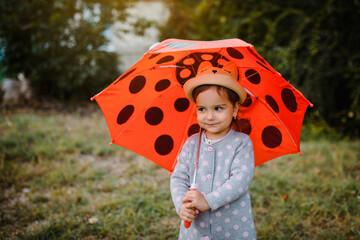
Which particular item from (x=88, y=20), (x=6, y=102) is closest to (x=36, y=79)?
(x=6, y=102)

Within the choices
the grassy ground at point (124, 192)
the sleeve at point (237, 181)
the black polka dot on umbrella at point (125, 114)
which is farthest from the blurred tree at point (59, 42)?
the sleeve at point (237, 181)

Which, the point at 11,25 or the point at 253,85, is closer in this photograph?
the point at 253,85

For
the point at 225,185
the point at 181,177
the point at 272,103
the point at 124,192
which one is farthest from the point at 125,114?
the point at 124,192

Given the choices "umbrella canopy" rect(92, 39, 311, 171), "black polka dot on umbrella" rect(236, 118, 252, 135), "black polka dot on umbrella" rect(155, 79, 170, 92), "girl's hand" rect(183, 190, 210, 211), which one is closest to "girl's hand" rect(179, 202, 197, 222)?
"girl's hand" rect(183, 190, 210, 211)

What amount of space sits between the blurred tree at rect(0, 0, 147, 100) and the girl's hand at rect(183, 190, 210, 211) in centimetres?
569

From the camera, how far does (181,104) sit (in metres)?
1.93

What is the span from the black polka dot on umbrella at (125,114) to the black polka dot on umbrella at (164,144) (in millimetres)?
260

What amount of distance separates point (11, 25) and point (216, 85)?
246 inches

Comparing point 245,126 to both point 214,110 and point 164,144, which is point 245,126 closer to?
point 214,110

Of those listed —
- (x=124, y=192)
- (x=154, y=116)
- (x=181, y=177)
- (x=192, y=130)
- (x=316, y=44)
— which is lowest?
(x=124, y=192)

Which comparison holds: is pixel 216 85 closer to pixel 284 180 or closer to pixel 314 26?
pixel 284 180

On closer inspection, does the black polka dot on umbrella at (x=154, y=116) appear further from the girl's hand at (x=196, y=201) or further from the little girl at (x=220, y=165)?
the girl's hand at (x=196, y=201)

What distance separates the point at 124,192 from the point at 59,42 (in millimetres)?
4928

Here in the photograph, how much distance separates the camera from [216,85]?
5.20 ft
